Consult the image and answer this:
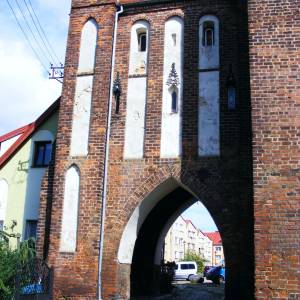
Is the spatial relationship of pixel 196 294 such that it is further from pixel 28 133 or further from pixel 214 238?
pixel 214 238

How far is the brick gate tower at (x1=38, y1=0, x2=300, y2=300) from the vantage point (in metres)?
9.94

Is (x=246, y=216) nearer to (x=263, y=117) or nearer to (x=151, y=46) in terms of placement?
(x=263, y=117)

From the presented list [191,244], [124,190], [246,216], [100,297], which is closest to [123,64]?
[124,190]

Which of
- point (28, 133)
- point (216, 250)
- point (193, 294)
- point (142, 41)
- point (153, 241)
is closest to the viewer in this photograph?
point (142, 41)

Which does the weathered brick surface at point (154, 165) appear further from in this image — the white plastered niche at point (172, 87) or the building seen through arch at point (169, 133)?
the white plastered niche at point (172, 87)

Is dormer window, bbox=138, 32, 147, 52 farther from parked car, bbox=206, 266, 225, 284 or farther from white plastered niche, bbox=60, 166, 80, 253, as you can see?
parked car, bbox=206, 266, 225, 284

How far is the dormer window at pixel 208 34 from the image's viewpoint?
1200 centimetres

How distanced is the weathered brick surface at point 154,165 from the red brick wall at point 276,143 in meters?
0.93

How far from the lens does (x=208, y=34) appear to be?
1212 centimetres

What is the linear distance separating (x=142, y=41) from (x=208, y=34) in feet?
5.54

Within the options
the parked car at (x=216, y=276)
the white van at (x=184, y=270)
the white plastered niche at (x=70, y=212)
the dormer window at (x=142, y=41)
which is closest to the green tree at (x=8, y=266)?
the white plastered niche at (x=70, y=212)

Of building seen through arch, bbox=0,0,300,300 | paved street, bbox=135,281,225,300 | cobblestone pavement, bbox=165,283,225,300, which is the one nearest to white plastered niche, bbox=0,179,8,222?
building seen through arch, bbox=0,0,300,300

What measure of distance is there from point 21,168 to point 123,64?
421cm

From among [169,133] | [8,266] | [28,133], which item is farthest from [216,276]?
[8,266]
